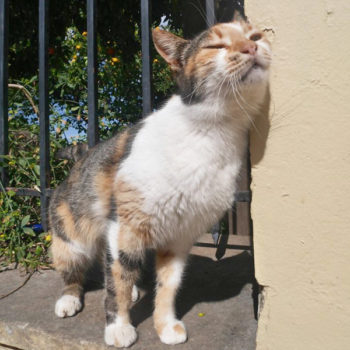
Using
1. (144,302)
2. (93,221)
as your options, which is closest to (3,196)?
(93,221)

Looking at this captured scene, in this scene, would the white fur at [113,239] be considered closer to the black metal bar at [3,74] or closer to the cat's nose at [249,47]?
the cat's nose at [249,47]

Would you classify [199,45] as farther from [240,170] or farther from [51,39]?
[51,39]

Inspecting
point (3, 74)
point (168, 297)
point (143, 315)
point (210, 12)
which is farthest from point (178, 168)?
point (3, 74)

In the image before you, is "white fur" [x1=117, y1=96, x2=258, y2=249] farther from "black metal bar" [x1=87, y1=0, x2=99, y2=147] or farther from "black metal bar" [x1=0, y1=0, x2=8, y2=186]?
"black metal bar" [x1=0, y1=0, x2=8, y2=186]

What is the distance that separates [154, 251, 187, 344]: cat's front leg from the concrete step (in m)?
0.05

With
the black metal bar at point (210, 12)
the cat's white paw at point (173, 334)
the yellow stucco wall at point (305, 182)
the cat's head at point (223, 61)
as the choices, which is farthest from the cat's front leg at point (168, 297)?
the black metal bar at point (210, 12)

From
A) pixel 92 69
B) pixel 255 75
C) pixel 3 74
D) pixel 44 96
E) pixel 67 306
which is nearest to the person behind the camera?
pixel 255 75

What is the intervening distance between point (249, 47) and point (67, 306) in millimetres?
1591

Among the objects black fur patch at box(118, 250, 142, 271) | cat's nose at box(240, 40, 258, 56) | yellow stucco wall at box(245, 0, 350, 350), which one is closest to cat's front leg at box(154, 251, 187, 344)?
black fur patch at box(118, 250, 142, 271)

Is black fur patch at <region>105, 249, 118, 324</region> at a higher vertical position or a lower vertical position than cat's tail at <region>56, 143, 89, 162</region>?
lower

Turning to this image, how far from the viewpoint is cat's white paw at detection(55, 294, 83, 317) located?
1768mm

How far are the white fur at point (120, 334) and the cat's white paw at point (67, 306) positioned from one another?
33cm

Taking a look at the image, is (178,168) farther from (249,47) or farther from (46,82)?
(46,82)

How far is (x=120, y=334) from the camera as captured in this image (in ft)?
4.93
